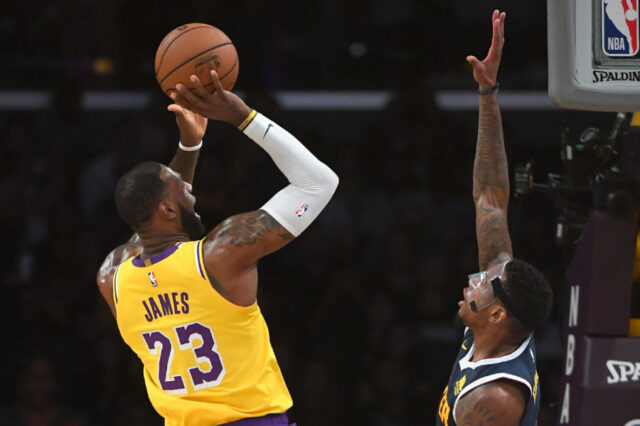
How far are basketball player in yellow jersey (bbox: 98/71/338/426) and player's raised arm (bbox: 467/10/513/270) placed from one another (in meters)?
0.64

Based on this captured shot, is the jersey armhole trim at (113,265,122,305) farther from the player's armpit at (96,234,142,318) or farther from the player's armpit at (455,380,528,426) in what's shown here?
the player's armpit at (455,380,528,426)

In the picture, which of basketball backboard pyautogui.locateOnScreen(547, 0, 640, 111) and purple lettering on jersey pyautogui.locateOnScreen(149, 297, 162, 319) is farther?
basketball backboard pyautogui.locateOnScreen(547, 0, 640, 111)

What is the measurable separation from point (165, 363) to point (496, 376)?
109cm

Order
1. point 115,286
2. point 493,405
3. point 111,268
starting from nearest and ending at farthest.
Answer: point 493,405, point 115,286, point 111,268

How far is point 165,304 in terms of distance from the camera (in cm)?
312

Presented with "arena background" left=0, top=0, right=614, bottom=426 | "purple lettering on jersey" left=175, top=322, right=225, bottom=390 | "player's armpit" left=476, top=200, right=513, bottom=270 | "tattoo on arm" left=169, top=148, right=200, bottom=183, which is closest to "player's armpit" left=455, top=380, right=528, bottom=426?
"player's armpit" left=476, top=200, right=513, bottom=270

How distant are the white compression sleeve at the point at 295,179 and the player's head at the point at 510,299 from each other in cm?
59

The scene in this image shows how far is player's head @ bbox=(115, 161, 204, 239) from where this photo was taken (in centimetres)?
316

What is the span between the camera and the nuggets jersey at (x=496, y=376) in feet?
9.42

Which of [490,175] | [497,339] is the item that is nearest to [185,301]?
[497,339]

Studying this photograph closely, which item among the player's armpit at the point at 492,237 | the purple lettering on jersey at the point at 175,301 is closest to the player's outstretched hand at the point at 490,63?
the player's armpit at the point at 492,237

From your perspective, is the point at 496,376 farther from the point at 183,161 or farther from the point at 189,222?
the point at 183,161

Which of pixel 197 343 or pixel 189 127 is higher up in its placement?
pixel 189 127

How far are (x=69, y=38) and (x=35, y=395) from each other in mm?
2758
